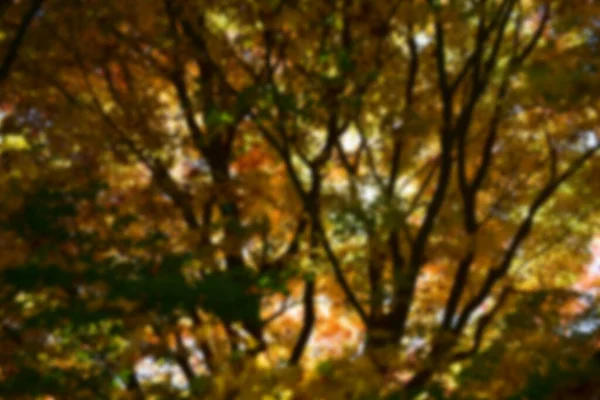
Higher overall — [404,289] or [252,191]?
[252,191]

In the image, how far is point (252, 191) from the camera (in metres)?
8.20

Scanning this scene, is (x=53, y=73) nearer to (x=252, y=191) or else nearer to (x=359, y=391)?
(x=252, y=191)

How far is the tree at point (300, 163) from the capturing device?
6.25 metres

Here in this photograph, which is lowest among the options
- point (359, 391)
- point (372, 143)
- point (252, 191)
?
point (359, 391)

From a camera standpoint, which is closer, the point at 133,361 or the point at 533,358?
the point at 533,358

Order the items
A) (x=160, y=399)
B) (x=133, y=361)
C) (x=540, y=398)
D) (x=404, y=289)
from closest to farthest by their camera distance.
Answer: (x=540, y=398) → (x=160, y=399) → (x=133, y=361) → (x=404, y=289)

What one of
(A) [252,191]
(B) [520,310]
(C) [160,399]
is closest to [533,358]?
(B) [520,310]

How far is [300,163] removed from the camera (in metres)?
10.0

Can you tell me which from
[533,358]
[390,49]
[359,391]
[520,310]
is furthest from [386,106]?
[359,391]

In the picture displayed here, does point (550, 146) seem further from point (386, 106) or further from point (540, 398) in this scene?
point (540, 398)

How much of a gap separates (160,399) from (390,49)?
5229mm

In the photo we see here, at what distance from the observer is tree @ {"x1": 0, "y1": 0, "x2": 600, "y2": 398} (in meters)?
6.25

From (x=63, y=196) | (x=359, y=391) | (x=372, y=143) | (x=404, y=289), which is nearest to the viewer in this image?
(x=359, y=391)

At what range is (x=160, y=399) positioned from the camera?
4.81 meters
